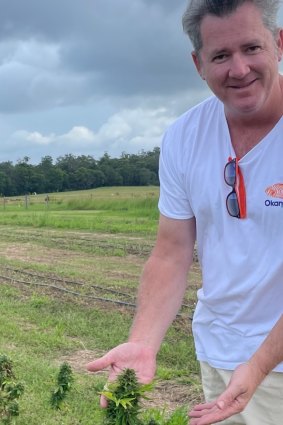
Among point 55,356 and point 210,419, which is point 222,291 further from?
point 55,356

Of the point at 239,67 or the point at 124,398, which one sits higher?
the point at 239,67

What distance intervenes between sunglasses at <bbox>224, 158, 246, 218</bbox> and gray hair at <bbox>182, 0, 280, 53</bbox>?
452 mm

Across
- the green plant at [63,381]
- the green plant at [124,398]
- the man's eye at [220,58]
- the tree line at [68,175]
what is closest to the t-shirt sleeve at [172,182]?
the man's eye at [220,58]

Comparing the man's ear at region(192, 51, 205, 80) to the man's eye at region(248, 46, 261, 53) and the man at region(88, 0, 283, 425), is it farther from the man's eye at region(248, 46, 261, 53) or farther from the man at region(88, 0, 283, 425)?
the man's eye at region(248, 46, 261, 53)

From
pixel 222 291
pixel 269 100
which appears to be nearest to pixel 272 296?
pixel 222 291

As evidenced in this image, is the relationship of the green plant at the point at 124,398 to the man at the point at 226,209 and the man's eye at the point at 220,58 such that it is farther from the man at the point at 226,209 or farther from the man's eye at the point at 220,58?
the man's eye at the point at 220,58

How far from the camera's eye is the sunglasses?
2.30m

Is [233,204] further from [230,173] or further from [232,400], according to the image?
[232,400]

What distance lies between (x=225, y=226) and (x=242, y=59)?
2.11 ft

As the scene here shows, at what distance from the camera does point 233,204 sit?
2324mm

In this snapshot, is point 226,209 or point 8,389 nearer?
point 226,209

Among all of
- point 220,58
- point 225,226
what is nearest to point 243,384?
point 225,226

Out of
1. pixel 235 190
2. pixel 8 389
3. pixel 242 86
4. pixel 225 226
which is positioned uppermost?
pixel 242 86

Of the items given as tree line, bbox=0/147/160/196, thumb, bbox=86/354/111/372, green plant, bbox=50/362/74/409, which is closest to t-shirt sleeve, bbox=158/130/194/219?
thumb, bbox=86/354/111/372
